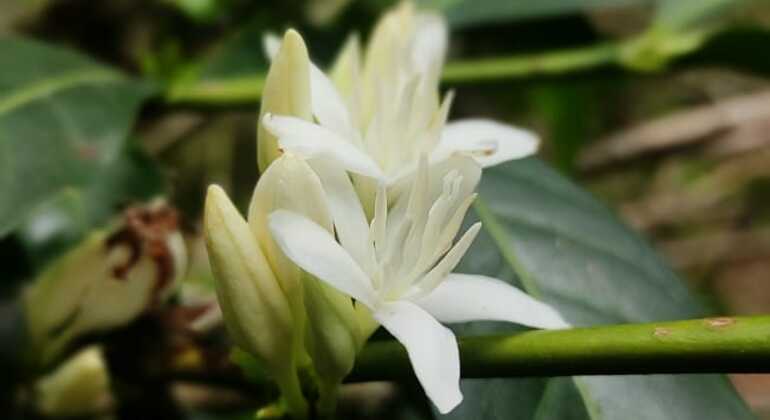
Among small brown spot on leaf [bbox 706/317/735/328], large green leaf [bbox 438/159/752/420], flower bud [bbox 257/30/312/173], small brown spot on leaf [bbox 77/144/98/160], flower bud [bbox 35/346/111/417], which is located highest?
flower bud [bbox 257/30/312/173]

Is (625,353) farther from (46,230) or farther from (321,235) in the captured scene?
(46,230)

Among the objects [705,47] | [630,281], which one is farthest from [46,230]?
[705,47]

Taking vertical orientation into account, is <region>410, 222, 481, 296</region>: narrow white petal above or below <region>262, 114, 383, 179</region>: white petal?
below

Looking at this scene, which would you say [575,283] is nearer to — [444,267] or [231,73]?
[444,267]

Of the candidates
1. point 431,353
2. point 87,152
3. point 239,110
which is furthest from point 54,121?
point 431,353

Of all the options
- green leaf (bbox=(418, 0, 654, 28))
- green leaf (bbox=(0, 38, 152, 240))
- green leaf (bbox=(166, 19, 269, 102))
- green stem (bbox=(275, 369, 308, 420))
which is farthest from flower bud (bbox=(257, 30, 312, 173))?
green leaf (bbox=(418, 0, 654, 28))

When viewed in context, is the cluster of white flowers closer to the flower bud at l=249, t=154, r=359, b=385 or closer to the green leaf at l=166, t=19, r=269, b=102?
the flower bud at l=249, t=154, r=359, b=385

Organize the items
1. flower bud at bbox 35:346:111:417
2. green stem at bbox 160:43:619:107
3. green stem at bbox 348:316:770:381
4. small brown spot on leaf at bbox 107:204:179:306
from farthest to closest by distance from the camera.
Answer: green stem at bbox 160:43:619:107 → flower bud at bbox 35:346:111:417 → small brown spot on leaf at bbox 107:204:179:306 → green stem at bbox 348:316:770:381

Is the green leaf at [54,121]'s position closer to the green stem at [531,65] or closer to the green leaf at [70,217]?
the green leaf at [70,217]

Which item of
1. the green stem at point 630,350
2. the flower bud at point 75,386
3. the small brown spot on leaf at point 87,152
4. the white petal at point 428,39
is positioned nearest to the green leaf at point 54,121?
the small brown spot on leaf at point 87,152
